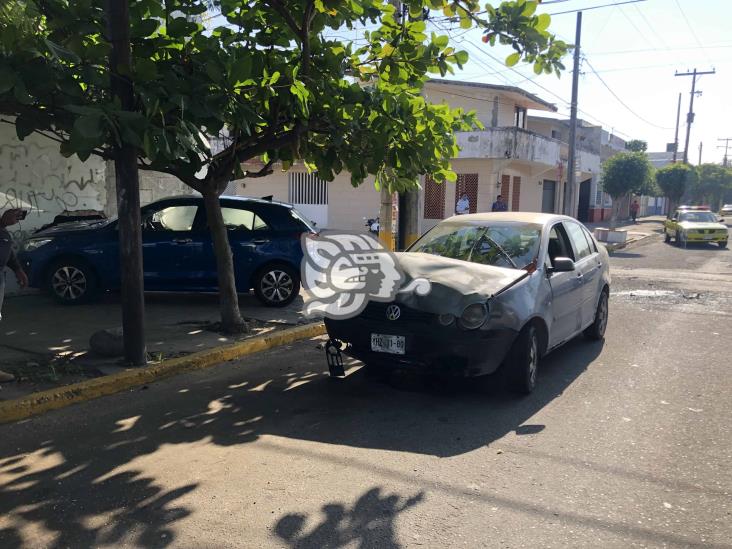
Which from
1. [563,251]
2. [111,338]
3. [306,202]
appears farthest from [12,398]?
[306,202]

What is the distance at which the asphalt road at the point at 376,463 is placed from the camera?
330 centimetres

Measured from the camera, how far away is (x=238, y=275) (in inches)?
364

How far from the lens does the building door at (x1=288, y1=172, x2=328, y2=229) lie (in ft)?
89.5

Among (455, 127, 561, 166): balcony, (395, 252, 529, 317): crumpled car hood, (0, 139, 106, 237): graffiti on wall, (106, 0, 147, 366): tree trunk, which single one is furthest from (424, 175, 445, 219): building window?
(106, 0, 147, 366): tree trunk

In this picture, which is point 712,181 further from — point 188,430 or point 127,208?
point 188,430

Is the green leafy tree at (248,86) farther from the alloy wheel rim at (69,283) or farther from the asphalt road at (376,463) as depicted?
the alloy wheel rim at (69,283)

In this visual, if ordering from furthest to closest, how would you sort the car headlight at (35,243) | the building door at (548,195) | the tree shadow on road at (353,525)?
the building door at (548,195), the car headlight at (35,243), the tree shadow on road at (353,525)

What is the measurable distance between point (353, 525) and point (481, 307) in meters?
2.30

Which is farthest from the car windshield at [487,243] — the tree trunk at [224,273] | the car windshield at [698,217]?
the car windshield at [698,217]

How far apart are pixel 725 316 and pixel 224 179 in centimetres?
784

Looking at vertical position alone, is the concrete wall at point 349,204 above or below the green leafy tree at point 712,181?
below

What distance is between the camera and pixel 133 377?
5875 millimetres

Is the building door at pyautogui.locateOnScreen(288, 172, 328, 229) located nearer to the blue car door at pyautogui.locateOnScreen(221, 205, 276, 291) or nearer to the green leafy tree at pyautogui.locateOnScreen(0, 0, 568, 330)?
the blue car door at pyautogui.locateOnScreen(221, 205, 276, 291)

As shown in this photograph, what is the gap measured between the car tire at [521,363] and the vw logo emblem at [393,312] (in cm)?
101
